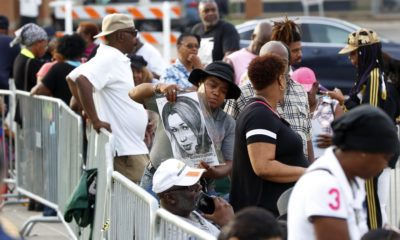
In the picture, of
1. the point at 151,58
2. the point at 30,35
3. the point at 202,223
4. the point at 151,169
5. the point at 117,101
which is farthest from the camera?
the point at 151,58

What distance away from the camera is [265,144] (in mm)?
4840

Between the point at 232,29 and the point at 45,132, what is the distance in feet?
10.3

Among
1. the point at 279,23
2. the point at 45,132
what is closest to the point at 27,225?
the point at 45,132

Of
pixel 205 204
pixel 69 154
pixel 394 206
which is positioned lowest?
pixel 394 206

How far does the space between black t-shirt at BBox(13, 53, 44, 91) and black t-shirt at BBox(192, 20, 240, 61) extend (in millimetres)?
2221

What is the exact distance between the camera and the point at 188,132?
18.7 feet

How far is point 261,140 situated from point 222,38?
5933 millimetres

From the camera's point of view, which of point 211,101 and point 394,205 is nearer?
point 211,101

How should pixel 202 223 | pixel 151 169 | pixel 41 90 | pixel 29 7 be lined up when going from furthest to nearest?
pixel 29 7, pixel 41 90, pixel 151 169, pixel 202 223

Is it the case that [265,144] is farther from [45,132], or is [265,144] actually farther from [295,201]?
[45,132]

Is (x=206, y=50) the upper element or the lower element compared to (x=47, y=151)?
upper

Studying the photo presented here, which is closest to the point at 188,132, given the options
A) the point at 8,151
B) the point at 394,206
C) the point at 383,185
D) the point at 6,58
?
the point at 383,185

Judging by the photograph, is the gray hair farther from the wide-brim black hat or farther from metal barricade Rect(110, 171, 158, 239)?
metal barricade Rect(110, 171, 158, 239)

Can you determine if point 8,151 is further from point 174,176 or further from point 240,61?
point 174,176
